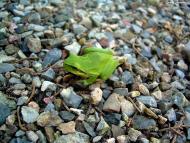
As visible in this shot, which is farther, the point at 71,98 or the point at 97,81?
the point at 97,81

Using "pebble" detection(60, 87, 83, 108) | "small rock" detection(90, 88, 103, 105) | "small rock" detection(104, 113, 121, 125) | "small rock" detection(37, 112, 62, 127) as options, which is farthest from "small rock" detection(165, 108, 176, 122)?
"small rock" detection(37, 112, 62, 127)

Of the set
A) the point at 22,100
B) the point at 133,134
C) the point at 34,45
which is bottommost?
the point at 133,134

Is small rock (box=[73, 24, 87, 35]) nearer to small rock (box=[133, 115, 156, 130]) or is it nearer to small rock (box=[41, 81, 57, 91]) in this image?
small rock (box=[41, 81, 57, 91])

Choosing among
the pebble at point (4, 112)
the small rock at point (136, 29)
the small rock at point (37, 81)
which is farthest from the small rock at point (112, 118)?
the small rock at point (136, 29)

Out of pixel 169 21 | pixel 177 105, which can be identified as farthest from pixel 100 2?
pixel 177 105

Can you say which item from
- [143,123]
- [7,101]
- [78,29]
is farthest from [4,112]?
[78,29]

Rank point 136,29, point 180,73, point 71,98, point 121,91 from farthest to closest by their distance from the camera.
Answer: point 136,29
point 180,73
point 121,91
point 71,98

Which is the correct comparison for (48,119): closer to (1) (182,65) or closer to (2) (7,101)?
(2) (7,101)
